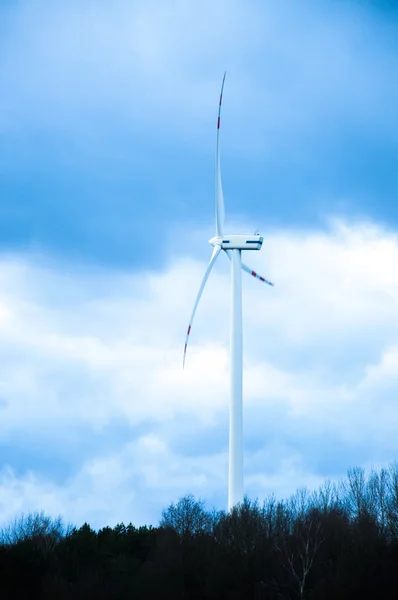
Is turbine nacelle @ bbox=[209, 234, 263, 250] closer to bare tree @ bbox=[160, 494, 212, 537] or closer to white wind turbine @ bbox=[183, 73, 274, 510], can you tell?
white wind turbine @ bbox=[183, 73, 274, 510]

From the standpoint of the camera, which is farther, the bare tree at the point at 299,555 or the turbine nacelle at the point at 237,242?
the turbine nacelle at the point at 237,242

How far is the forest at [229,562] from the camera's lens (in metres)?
44.7

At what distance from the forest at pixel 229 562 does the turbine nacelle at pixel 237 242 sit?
15.3 m

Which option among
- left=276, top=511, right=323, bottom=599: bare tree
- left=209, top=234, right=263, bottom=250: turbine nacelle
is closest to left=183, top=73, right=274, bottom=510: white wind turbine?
left=209, top=234, right=263, bottom=250: turbine nacelle

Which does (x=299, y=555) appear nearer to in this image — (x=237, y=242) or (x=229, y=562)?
(x=229, y=562)

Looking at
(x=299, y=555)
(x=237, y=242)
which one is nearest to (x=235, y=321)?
(x=237, y=242)

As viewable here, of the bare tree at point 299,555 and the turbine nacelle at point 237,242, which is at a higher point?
the turbine nacelle at point 237,242

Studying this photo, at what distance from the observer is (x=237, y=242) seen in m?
50.8

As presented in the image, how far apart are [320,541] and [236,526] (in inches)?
233

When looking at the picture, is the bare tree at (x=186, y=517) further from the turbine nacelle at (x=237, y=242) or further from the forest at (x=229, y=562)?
the turbine nacelle at (x=237, y=242)

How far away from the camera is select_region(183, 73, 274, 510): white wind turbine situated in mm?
47781

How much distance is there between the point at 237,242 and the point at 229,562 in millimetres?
18003

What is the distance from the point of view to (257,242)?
51188mm

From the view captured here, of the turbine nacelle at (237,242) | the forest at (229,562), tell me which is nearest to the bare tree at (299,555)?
the forest at (229,562)
